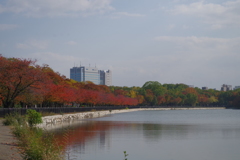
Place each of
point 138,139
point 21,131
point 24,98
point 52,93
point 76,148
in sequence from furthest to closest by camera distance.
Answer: point 52,93 → point 24,98 → point 138,139 → point 76,148 → point 21,131

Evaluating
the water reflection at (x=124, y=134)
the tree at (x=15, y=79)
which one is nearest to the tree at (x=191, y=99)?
the water reflection at (x=124, y=134)

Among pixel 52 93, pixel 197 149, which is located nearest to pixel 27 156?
pixel 197 149

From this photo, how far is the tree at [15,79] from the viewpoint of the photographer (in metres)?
32.4

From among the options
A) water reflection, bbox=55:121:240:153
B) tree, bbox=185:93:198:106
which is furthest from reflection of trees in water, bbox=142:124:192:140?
tree, bbox=185:93:198:106

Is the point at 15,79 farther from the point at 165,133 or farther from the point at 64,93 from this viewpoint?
the point at 64,93

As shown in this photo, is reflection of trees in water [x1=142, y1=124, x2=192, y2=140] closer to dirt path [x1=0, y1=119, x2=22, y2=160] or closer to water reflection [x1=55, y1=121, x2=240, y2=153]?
water reflection [x1=55, y1=121, x2=240, y2=153]

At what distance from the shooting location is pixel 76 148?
18.6 metres

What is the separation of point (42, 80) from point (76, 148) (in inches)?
692

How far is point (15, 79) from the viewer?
107 feet

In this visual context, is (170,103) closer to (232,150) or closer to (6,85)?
(6,85)

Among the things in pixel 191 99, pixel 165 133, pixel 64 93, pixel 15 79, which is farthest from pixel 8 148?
pixel 191 99

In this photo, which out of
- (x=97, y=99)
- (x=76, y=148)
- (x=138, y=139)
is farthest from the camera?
(x=97, y=99)

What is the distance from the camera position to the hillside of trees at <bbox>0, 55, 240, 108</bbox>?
110 feet

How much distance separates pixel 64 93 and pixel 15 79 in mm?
19192
